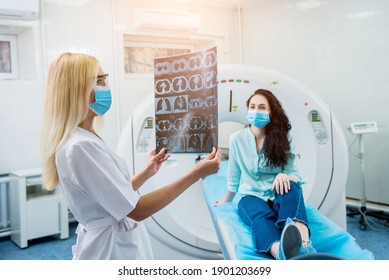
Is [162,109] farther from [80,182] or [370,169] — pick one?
[370,169]

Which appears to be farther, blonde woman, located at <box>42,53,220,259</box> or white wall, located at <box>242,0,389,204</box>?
white wall, located at <box>242,0,389,204</box>

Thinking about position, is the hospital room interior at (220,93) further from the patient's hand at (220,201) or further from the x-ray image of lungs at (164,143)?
the x-ray image of lungs at (164,143)

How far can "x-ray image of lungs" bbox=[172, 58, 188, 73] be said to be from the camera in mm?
1162

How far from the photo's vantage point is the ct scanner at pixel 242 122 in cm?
168

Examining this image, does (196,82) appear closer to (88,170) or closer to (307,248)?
(88,170)

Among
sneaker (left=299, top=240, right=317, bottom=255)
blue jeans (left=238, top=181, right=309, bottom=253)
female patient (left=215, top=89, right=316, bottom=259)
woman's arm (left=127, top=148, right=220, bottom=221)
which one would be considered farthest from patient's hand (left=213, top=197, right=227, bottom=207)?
woman's arm (left=127, top=148, right=220, bottom=221)

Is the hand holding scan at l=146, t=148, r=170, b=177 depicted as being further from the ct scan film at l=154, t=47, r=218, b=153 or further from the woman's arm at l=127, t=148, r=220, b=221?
the woman's arm at l=127, t=148, r=220, b=221

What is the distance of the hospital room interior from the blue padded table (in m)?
0.23

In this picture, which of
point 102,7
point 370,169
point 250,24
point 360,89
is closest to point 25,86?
point 102,7

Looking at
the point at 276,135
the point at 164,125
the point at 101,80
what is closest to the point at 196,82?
the point at 164,125

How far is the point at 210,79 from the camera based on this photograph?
1124mm

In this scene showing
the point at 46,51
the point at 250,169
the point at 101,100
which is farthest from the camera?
the point at 46,51

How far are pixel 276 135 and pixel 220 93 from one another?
329 mm

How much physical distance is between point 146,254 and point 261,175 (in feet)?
1.94
